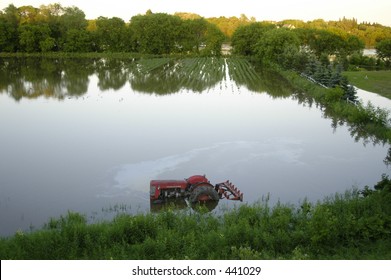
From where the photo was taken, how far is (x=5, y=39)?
5734 cm

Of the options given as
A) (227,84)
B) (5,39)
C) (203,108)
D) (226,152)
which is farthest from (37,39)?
(226,152)

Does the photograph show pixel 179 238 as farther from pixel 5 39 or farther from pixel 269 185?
pixel 5 39

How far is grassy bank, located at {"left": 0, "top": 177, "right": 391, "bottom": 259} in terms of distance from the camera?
24.3ft

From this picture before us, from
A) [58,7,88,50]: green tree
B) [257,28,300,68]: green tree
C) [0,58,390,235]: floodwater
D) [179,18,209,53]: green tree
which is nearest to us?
[0,58,390,235]: floodwater

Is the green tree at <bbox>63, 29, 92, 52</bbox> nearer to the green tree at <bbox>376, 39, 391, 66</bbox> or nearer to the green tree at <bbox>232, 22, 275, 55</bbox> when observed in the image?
the green tree at <bbox>232, 22, 275, 55</bbox>

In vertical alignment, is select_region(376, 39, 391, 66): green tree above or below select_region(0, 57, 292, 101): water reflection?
above

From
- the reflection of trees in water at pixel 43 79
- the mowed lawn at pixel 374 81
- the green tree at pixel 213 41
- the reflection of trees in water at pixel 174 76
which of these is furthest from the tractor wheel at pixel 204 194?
the green tree at pixel 213 41

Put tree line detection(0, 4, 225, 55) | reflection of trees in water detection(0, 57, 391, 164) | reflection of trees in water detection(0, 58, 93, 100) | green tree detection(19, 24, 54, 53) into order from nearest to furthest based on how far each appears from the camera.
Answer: reflection of trees in water detection(0, 57, 391, 164) → reflection of trees in water detection(0, 58, 93, 100) → green tree detection(19, 24, 54, 53) → tree line detection(0, 4, 225, 55)

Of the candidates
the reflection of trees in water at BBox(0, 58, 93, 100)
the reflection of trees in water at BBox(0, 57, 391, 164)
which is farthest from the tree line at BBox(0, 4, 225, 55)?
the reflection of trees in water at BBox(0, 58, 93, 100)

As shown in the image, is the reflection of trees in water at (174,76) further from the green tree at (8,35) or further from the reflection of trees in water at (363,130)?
the green tree at (8,35)

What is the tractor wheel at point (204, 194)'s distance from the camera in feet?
35.3

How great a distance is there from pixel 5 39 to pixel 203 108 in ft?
146

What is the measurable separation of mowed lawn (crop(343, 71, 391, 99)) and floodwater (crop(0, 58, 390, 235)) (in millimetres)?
6856
